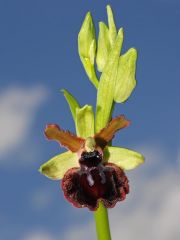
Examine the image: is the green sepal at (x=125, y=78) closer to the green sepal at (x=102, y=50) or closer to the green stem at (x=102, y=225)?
the green sepal at (x=102, y=50)

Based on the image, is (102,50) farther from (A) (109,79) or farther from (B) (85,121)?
(B) (85,121)

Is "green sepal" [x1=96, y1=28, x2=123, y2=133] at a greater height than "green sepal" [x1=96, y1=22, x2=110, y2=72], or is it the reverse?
"green sepal" [x1=96, y1=22, x2=110, y2=72]

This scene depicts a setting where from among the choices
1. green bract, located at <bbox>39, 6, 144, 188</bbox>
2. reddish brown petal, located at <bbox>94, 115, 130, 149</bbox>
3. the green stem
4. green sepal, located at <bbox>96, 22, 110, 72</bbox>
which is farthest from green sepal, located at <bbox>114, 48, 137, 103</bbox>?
the green stem

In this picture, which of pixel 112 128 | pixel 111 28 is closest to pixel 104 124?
pixel 112 128

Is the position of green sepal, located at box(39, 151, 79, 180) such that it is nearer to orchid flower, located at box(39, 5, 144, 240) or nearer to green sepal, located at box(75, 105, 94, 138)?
orchid flower, located at box(39, 5, 144, 240)

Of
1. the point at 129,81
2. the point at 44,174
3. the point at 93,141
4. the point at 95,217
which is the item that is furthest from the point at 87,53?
the point at 95,217

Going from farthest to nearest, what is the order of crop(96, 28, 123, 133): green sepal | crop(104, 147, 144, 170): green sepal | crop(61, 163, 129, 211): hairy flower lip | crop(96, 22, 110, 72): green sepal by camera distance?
1. crop(96, 22, 110, 72): green sepal
2. crop(96, 28, 123, 133): green sepal
3. crop(104, 147, 144, 170): green sepal
4. crop(61, 163, 129, 211): hairy flower lip

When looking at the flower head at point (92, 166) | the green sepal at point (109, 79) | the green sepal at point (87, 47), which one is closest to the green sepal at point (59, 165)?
the flower head at point (92, 166)
